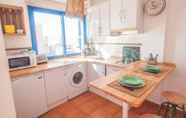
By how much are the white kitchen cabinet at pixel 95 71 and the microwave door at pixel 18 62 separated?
1344 mm

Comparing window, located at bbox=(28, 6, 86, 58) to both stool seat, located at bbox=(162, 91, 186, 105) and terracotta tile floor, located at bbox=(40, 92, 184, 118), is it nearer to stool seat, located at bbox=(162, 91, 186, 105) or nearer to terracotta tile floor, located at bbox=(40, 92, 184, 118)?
terracotta tile floor, located at bbox=(40, 92, 184, 118)

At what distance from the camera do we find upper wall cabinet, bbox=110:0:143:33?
204 centimetres

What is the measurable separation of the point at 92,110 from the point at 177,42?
1960mm

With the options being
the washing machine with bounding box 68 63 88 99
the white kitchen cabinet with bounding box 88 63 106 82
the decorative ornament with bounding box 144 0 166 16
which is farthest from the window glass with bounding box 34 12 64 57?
the decorative ornament with bounding box 144 0 166 16

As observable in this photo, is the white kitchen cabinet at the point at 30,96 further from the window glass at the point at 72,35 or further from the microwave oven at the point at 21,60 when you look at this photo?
the window glass at the point at 72,35

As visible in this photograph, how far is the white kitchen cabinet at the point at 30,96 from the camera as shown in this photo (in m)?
1.74

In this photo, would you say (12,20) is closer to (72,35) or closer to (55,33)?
(55,33)

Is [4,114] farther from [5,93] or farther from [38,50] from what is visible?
[38,50]

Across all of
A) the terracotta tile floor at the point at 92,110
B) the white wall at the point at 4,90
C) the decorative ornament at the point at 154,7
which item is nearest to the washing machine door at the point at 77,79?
the terracotta tile floor at the point at 92,110

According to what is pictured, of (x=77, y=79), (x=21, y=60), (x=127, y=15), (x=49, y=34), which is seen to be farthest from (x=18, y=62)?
(x=127, y=15)

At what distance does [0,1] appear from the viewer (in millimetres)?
1899

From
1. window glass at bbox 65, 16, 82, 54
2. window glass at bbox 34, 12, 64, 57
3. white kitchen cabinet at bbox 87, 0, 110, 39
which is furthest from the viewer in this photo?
window glass at bbox 65, 16, 82, 54

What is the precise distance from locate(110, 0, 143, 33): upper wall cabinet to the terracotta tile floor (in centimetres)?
150

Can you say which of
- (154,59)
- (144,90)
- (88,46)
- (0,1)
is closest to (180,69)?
(154,59)
